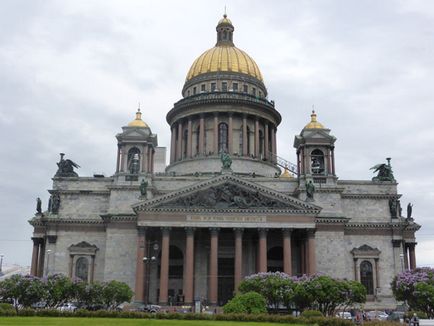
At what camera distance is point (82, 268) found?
67875 mm

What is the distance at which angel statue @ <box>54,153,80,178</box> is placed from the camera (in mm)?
72000

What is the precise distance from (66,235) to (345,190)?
116ft

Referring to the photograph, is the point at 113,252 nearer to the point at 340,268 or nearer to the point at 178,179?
the point at 178,179

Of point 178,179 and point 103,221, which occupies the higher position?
point 178,179

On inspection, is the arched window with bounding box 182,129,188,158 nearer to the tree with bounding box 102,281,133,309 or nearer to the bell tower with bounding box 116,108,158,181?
the bell tower with bounding box 116,108,158,181

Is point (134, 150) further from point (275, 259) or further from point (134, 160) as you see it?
point (275, 259)

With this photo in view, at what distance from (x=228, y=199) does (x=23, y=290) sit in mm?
24075

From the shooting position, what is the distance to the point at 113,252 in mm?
65062

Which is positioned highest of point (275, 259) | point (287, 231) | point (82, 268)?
point (287, 231)

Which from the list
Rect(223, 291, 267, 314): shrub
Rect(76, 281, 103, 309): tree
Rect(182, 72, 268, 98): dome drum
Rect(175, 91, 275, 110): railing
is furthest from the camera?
Rect(182, 72, 268, 98): dome drum

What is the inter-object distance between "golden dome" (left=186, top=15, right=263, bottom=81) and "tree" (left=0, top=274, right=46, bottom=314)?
156 ft

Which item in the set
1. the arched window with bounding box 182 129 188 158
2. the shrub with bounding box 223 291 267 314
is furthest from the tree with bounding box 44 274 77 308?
the arched window with bounding box 182 129 188 158

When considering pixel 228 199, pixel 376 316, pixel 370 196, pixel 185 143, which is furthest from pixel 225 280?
pixel 185 143

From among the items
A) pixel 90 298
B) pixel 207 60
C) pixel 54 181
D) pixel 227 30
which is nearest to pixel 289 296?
pixel 90 298
